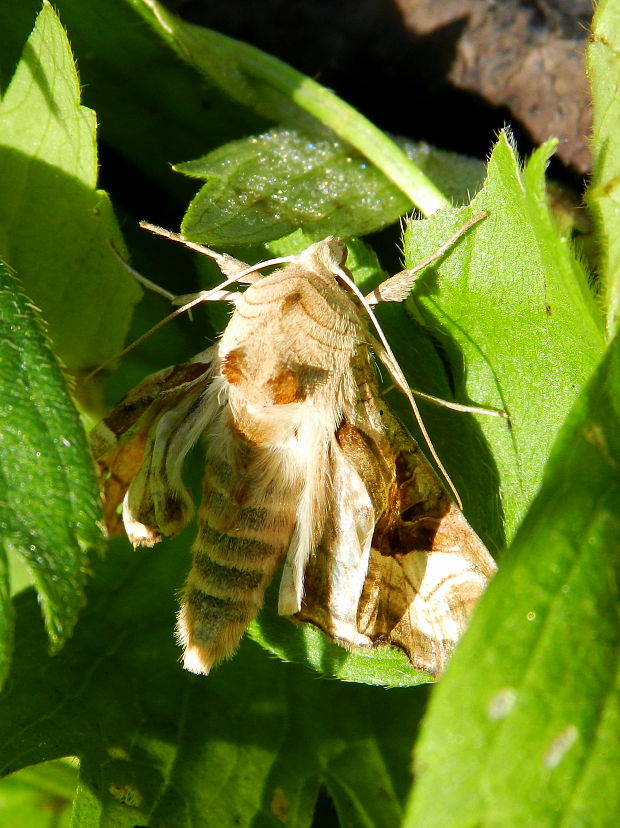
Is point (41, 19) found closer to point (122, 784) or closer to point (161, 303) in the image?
point (161, 303)

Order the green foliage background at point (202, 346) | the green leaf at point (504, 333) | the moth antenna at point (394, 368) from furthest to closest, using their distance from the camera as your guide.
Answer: the moth antenna at point (394, 368) < the green leaf at point (504, 333) < the green foliage background at point (202, 346)

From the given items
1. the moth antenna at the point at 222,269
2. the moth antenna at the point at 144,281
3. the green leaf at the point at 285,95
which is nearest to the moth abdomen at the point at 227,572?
the moth antenna at the point at 222,269

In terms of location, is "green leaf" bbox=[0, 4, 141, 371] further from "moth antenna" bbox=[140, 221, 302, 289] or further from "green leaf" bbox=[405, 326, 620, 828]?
"green leaf" bbox=[405, 326, 620, 828]

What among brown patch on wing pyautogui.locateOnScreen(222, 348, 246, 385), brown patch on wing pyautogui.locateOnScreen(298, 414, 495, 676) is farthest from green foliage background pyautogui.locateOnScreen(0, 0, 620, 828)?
brown patch on wing pyautogui.locateOnScreen(222, 348, 246, 385)

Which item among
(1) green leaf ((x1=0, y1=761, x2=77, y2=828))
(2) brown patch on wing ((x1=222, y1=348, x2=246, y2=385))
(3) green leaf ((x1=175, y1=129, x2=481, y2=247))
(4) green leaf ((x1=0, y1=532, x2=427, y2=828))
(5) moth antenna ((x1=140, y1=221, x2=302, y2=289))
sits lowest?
(1) green leaf ((x1=0, y1=761, x2=77, y2=828))

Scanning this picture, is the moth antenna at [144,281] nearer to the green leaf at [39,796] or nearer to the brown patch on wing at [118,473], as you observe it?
the brown patch on wing at [118,473]

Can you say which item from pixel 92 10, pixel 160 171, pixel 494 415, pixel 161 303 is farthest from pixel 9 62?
pixel 494 415

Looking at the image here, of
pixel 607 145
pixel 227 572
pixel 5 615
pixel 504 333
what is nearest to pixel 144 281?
pixel 227 572
